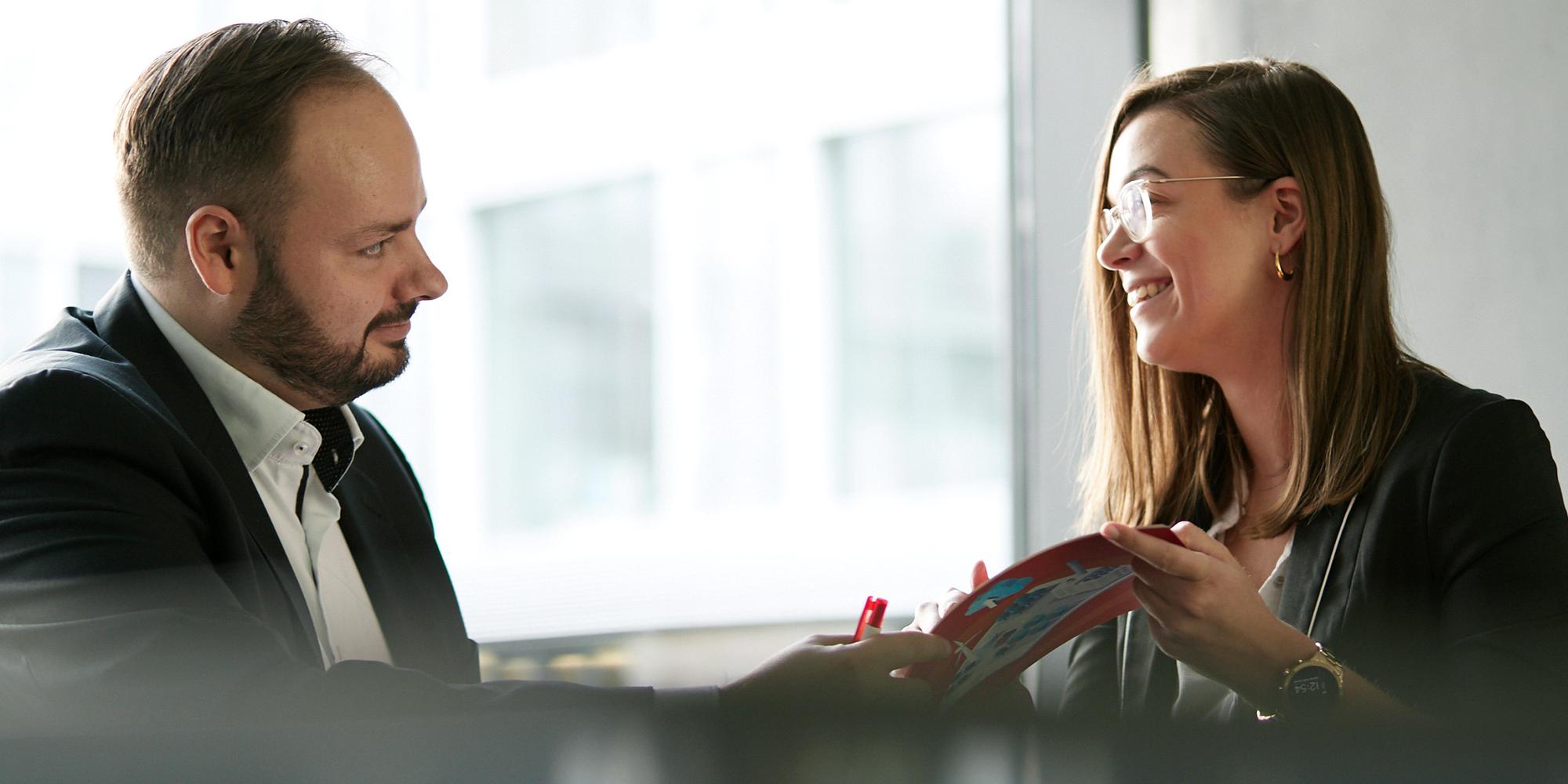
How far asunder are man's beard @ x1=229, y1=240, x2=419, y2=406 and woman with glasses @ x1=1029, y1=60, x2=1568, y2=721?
94 centimetres

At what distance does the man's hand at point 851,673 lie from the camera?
1163 mm

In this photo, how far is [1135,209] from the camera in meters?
1.75

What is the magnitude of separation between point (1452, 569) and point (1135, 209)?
63 centimetres

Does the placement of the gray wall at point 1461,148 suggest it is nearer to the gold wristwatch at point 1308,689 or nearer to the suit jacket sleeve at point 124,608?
the gold wristwatch at point 1308,689

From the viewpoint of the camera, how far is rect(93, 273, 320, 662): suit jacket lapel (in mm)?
1357

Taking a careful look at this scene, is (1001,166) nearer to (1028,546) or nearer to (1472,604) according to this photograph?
(1028,546)

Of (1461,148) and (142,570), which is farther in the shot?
(1461,148)

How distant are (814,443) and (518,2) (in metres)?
Answer: 1.50

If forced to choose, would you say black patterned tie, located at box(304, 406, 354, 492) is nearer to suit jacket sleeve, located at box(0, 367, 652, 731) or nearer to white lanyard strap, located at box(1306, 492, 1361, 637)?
suit jacket sleeve, located at box(0, 367, 652, 731)

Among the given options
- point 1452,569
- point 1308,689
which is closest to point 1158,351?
point 1452,569

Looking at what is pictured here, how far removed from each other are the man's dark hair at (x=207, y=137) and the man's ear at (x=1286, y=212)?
1244 mm

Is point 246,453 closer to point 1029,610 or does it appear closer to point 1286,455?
point 1029,610

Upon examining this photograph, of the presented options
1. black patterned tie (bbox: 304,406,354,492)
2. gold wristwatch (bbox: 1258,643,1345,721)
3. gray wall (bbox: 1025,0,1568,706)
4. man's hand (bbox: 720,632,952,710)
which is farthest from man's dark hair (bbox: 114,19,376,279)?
gray wall (bbox: 1025,0,1568,706)

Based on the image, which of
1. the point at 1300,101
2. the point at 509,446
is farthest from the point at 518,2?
the point at 1300,101
